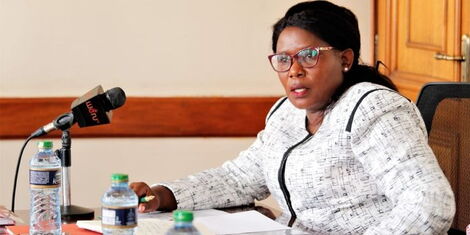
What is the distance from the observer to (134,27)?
390cm

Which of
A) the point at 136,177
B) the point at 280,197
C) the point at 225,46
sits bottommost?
the point at 136,177

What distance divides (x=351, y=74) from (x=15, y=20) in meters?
1.91

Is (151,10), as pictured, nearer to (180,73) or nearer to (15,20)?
(180,73)

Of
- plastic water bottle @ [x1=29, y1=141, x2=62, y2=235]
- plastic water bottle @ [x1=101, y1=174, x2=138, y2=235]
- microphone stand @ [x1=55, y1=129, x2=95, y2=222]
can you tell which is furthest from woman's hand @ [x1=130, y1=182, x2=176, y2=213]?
plastic water bottle @ [x1=101, y1=174, x2=138, y2=235]

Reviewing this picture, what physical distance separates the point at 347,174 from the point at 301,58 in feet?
1.07

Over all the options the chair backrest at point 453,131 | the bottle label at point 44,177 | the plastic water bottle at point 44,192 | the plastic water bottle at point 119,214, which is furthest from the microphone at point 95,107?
the chair backrest at point 453,131

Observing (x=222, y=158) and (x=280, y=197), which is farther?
(x=222, y=158)

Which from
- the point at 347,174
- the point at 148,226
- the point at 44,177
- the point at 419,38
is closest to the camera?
the point at 44,177

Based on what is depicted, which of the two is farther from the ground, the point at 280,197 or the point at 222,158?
the point at 280,197

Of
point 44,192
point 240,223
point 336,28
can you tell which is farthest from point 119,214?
point 336,28

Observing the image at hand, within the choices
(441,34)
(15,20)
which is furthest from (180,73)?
(441,34)

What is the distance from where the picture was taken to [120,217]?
5.57 feet

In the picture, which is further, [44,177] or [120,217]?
[44,177]

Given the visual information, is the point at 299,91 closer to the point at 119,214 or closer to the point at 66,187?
the point at 66,187
